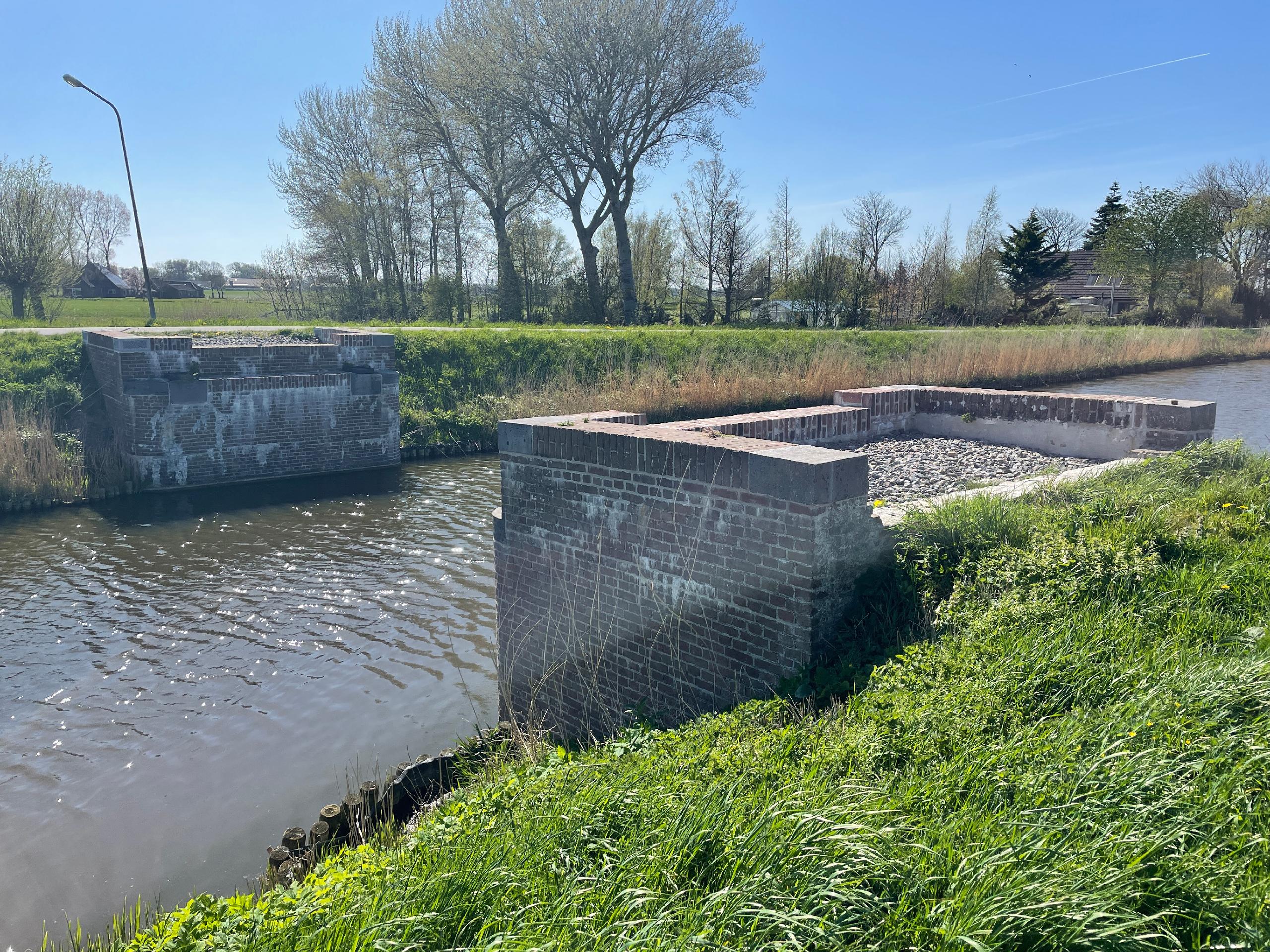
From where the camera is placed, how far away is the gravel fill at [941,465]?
758cm

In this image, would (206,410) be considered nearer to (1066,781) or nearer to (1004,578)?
(1004,578)

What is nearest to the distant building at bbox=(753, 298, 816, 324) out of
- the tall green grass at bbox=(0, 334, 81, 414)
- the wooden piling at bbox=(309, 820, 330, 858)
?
the tall green grass at bbox=(0, 334, 81, 414)

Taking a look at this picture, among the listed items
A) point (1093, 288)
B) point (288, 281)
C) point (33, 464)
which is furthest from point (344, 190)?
point (1093, 288)

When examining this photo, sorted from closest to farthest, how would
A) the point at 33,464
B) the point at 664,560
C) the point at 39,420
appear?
1. the point at 664,560
2. the point at 33,464
3. the point at 39,420

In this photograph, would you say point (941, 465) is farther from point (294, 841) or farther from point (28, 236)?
point (28, 236)

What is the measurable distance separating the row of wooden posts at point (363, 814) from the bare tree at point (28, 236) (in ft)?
89.0

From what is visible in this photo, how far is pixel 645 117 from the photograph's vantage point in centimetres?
3200

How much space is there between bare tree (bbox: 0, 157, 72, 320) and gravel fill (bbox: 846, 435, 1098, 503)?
27.2 meters

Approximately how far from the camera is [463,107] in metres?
31.4

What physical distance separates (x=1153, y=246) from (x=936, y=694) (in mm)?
46740

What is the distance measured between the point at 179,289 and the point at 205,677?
Result: 56.8m

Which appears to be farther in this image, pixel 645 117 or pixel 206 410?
pixel 645 117

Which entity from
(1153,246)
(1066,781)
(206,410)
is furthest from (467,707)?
(1153,246)

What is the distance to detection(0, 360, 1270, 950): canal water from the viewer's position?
556 cm
